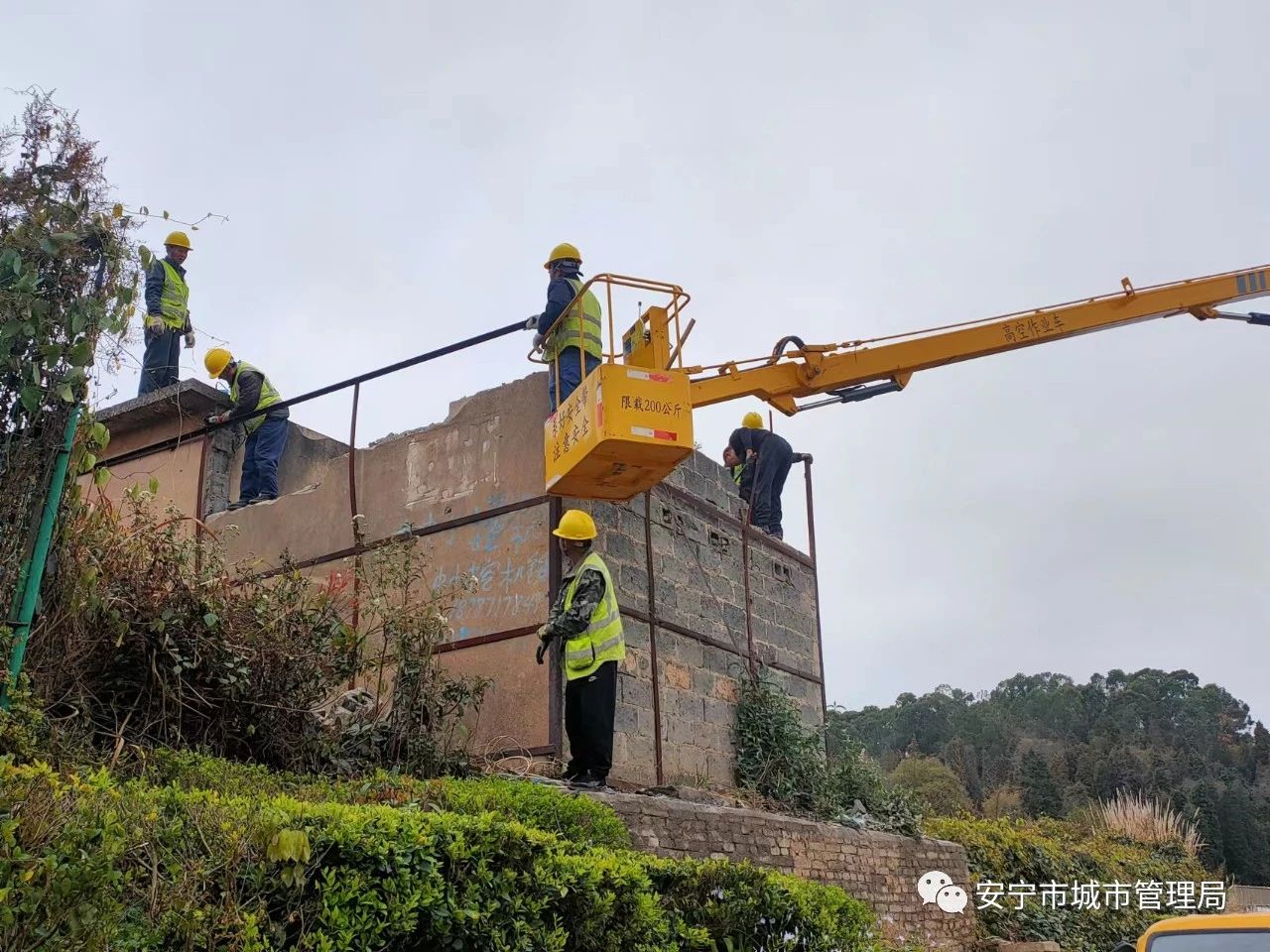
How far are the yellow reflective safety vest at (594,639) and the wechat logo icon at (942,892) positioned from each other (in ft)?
15.4

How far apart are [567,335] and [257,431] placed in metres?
3.60

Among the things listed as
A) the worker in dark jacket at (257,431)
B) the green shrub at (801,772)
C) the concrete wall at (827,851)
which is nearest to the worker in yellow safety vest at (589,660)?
the concrete wall at (827,851)

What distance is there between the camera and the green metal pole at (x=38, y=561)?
595cm

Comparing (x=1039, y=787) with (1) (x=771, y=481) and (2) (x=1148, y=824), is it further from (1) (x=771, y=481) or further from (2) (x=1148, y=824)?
(1) (x=771, y=481)

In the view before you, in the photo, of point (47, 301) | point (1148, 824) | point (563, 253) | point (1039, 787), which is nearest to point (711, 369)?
point (563, 253)

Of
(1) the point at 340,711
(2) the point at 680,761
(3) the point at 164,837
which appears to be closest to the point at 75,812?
(3) the point at 164,837

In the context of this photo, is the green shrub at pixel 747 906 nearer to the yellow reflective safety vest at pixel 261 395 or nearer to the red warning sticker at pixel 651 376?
the red warning sticker at pixel 651 376

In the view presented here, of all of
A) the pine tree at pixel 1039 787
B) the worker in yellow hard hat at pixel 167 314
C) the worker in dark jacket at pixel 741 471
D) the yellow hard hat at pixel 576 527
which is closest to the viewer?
the yellow hard hat at pixel 576 527

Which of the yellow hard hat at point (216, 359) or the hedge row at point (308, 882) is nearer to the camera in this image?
the hedge row at point (308, 882)

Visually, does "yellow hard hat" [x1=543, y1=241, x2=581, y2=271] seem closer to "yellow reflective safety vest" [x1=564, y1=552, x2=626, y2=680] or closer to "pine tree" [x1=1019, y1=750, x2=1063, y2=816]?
"yellow reflective safety vest" [x1=564, y1=552, x2=626, y2=680]

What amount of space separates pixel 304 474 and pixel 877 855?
21.3 ft

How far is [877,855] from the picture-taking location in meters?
10.7

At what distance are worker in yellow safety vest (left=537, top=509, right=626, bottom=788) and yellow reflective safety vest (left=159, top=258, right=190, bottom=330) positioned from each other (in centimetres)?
595

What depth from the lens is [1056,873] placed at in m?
14.5
